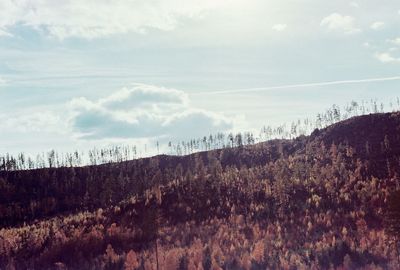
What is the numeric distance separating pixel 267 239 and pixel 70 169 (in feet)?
454

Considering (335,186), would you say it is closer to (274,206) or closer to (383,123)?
(274,206)

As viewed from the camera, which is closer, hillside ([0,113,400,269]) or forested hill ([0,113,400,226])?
hillside ([0,113,400,269])

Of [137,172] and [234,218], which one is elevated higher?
[137,172]

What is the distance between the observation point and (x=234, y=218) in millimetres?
71625

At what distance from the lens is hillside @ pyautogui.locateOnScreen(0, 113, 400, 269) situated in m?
39.7

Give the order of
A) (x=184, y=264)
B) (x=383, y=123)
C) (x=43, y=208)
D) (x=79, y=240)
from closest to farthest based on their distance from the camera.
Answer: (x=184, y=264) → (x=79, y=240) → (x=43, y=208) → (x=383, y=123)

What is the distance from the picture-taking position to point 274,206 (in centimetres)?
7950

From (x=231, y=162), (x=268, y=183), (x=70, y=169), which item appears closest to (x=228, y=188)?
(x=268, y=183)

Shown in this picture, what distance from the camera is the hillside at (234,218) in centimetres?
3972

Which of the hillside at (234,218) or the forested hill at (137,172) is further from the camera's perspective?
the forested hill at (137,172)

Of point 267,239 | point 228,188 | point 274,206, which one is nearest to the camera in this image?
point 267,239

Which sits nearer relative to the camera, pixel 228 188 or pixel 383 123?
pixel 228 188

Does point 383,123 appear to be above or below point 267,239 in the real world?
above

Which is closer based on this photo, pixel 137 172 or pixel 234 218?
pixel 234 218
